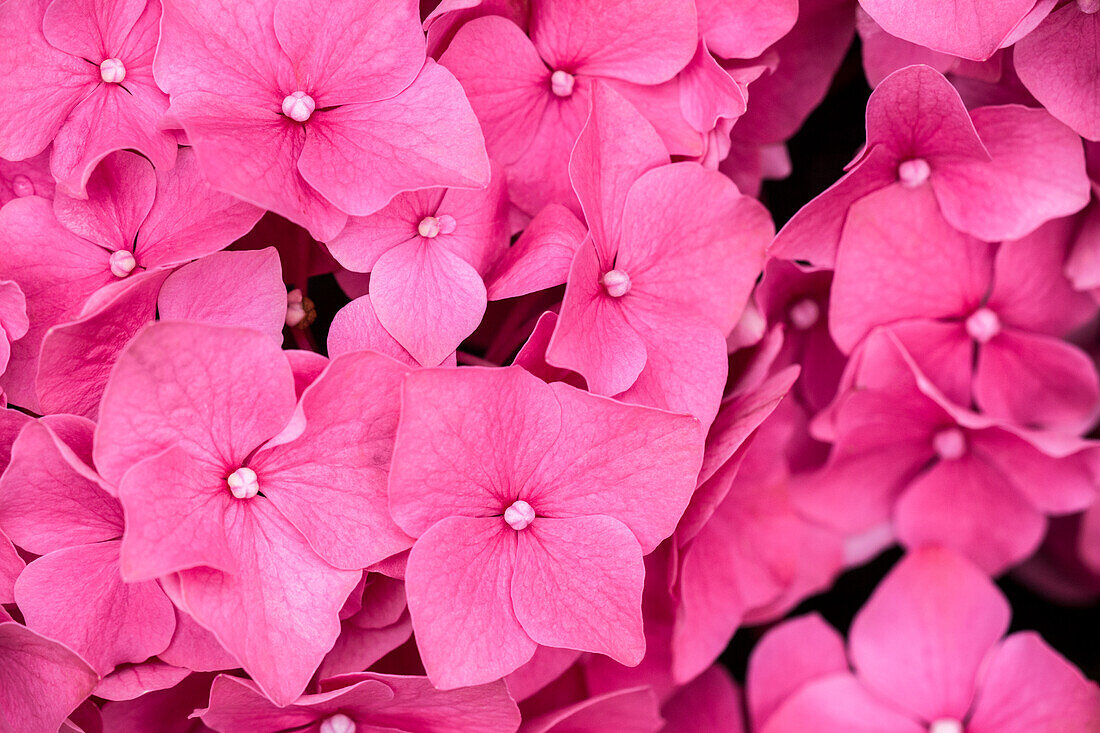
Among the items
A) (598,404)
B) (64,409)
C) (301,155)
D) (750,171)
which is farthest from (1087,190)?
(64,409)

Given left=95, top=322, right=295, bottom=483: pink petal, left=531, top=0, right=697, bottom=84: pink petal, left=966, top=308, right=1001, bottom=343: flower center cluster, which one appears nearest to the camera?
left=95, top=322, right=295, bottom=483: pink petal

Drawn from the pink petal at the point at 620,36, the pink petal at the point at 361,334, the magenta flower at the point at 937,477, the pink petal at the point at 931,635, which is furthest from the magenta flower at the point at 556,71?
the pink petal at the point at 931,635

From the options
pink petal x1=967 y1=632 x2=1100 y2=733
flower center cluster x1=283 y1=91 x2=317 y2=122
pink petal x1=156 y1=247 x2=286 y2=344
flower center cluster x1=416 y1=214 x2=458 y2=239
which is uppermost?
flower center cluster x1=283 y1=91 x2=317 y2=122

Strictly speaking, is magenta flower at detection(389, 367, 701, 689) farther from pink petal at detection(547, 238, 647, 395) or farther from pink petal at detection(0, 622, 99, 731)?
pink petal at detection(0, 622, 99, 731)

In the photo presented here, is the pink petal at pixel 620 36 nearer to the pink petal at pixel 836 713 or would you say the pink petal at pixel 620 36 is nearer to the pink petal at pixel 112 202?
the pink petal at pixel 112 202

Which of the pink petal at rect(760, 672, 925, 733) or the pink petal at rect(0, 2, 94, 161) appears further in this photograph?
the pink petal at rect(760, 672, 925, 733)

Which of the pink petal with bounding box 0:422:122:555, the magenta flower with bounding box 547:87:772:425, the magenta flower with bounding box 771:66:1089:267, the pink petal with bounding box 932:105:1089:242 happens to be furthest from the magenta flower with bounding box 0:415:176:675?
the pink petal with bounding box 932:105:1089:242

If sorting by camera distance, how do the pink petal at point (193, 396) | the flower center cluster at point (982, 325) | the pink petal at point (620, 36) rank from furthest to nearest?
1. the flower center cluster at point (982, 325)
2. the pink petal at point (620, 36)
3. the pink petal at point (193, 396)
